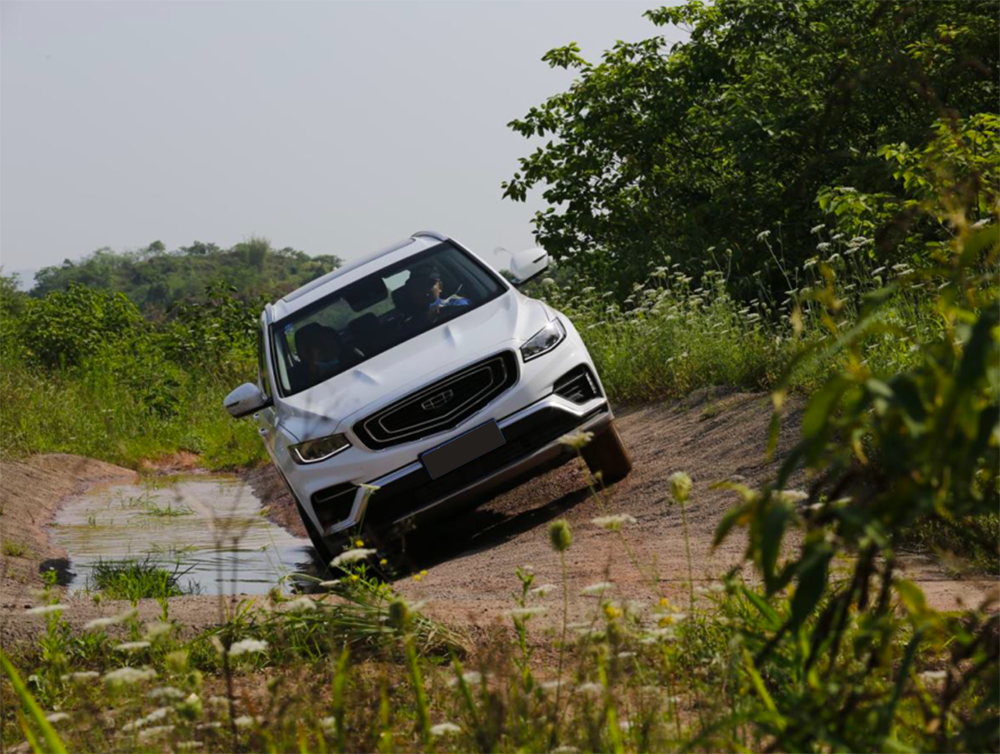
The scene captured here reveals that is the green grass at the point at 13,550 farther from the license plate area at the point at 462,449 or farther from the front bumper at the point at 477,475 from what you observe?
the license plate area at the point at 462,449

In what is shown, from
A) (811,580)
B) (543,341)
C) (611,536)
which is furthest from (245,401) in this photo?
(811,580)

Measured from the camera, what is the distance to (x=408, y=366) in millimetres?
7570

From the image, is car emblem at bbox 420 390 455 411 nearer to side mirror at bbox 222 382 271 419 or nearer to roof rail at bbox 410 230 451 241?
side mirror at bbox 222 382 271 419

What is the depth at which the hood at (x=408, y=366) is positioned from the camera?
7.32 meters

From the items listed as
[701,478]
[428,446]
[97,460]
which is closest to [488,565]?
[428,446]

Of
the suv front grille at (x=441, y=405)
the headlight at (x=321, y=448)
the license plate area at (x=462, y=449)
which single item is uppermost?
the suv front grille at (x=441, y=405)

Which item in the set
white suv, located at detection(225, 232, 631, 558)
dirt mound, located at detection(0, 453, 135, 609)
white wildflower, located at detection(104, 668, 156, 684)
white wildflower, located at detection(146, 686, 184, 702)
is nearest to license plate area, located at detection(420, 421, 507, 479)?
white suv, located at detection(225, 232, 631, 558)

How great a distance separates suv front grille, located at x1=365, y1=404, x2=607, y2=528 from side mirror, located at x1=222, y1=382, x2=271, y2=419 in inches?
49.1

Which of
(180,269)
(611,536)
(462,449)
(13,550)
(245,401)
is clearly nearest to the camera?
(611,536)

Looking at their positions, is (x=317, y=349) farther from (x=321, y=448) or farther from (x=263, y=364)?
(x=321, y=448)

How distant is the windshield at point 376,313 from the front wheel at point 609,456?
1.22 metres

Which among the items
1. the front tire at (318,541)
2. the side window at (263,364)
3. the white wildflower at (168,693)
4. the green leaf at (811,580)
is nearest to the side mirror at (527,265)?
the side window at (263,364)

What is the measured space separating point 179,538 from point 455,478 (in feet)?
13.1

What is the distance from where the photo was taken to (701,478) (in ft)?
26.0
